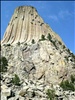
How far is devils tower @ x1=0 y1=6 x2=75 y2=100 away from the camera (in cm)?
6650

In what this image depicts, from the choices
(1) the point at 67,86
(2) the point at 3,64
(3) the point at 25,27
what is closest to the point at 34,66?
(2) the point at 3,64

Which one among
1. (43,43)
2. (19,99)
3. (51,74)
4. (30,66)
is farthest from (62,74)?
(19,99)

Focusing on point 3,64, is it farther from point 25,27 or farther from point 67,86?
point 25,27

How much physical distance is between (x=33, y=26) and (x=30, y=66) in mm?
35846

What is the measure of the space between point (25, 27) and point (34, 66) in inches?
1393

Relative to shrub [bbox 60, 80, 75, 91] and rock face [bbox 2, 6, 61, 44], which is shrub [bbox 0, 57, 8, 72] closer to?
rock face [bbox 2, 6, 61, 44]

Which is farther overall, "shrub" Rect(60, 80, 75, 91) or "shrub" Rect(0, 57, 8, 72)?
"shrub" Rect(0, 57, 8, 72)

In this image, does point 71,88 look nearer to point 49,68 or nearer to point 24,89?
point 49,68

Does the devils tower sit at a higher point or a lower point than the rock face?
lower

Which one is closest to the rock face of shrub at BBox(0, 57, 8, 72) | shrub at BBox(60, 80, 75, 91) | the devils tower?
the devils tower

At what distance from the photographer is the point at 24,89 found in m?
64.3

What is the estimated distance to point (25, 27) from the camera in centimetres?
12131

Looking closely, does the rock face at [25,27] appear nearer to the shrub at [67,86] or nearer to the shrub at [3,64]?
the shrub at [3,64]

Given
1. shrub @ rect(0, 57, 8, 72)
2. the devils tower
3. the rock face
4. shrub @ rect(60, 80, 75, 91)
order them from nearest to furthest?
1. the devils tower
2. shrub @ rect(60, 80, 75, 91)
3. shrub @ rect(0, 57, 8, 72)
4. the rock face
